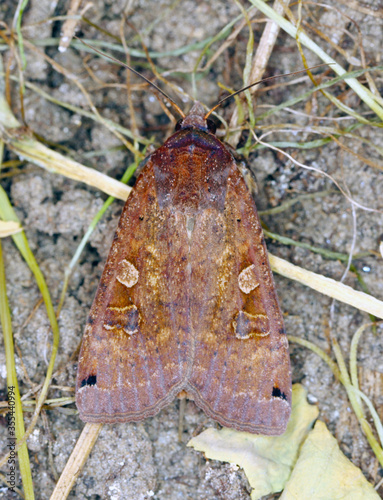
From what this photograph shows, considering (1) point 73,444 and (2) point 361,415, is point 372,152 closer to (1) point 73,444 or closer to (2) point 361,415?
(2) point 361,415

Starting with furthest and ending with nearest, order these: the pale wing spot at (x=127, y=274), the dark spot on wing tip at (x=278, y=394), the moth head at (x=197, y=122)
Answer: the moth head at (x=197, y=122) < the pale wing spot at (x=127, y=274) < the dark spot on wing tip at (x=278, y=394)

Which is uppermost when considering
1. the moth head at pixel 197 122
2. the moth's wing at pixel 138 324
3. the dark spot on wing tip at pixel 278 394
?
the moth head at pixel 197 122

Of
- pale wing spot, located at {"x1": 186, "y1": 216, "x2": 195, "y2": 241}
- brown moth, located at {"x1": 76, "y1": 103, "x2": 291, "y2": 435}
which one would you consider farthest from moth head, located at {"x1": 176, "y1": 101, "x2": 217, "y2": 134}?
pale wing spot, located at {"x1": 186, "y1": 216, "x2": 195, "y2": 241}

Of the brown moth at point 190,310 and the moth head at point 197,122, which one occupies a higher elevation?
the moth head at point 197,122

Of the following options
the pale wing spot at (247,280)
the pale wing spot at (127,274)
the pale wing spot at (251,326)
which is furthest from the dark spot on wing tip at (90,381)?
the pale wing spot at (247,280)

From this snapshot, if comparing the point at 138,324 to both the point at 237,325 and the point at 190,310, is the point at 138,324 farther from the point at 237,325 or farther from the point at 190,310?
the point at 237,325

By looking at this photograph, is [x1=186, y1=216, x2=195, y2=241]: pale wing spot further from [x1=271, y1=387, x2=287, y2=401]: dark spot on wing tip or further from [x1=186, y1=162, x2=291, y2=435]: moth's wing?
Answer: [x1=271, y1=387, x2=287, y2=401]: dark spot on wing tip

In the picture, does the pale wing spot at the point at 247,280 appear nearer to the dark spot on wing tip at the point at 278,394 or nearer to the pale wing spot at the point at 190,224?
the pale wing spot at the point at 190,224
